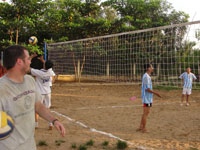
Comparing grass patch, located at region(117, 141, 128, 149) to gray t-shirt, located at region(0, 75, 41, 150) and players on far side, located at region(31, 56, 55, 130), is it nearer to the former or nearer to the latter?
players on far side, located at region(31, 56, 55, 130)

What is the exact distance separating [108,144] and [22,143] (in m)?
2.75

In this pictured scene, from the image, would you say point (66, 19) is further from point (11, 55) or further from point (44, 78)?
point (11, 55)

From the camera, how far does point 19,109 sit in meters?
2.01

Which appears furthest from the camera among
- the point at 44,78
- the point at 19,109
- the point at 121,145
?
the point at 44,78

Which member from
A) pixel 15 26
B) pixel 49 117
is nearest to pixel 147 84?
pixel 49 117

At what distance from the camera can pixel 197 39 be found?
6.77 m

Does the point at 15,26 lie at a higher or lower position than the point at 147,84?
higher

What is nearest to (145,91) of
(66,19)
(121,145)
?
(121,145)

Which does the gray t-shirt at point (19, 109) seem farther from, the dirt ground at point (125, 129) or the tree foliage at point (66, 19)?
the tree foliage at point (66, 19)

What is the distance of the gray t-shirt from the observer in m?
1.93

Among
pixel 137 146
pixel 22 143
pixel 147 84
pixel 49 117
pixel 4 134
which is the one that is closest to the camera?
pixel 4 134

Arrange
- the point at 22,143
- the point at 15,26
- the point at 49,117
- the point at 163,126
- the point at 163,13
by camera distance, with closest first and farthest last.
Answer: the point at 22,143 → the point at 49,117 → the point at 163,126 → the point at 15,26 → the point at 163,13

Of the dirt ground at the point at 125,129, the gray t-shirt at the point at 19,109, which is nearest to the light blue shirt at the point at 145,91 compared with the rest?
the dirt ground at the point at 125,129

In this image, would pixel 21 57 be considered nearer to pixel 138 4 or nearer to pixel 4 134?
pixel 4 134
